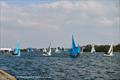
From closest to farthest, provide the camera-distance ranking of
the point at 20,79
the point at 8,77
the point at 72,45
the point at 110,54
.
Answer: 1. the point at 8,77
2. the point at 20,79
3. the point at 72,45
4. the point at 110,54

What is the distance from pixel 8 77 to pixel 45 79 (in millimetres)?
14517

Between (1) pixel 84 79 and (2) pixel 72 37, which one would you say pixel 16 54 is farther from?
(1) pixel 84 79

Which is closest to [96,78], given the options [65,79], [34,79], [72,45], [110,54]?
[65,79]

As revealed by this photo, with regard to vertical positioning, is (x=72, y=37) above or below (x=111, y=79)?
above

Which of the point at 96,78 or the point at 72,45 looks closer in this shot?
the point at 96,78

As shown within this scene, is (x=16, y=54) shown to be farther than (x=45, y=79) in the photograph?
Yes

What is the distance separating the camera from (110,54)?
16388 centimetres

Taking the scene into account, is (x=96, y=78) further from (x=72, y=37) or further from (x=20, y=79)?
(x=72, y=37)

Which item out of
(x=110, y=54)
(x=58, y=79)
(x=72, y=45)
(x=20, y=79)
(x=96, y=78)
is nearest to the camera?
(x=20, y=79)

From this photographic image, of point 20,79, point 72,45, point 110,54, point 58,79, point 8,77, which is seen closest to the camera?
point 8,77

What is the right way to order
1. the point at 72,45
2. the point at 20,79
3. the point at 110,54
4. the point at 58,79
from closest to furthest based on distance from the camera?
the point at 20,79, the point at 58,79, the point at 72,45, the point at 110,54

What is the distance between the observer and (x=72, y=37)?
124 meters

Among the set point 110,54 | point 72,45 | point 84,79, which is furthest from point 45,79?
point 110,54

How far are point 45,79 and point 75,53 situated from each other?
84.4 meters
